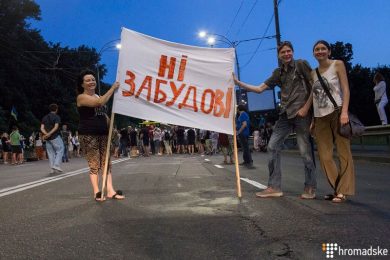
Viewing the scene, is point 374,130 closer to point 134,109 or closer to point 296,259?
point 134,109

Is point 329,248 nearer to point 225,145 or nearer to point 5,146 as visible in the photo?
point 225,145

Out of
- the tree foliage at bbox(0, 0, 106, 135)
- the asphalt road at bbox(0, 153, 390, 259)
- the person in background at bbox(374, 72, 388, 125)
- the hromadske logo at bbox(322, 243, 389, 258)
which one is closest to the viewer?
the hromadske logo at bbox(322, 243, 389, 258)

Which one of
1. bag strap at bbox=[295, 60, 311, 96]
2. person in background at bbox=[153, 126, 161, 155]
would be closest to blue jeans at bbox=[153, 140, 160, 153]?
person in background at bbox=[153, 126, 161, 155]

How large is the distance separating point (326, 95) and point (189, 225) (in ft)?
8.20

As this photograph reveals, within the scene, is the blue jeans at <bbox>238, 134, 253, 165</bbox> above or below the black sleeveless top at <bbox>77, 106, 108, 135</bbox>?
below

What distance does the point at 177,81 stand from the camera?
6902 mm

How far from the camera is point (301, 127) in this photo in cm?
638

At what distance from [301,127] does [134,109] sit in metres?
2.23

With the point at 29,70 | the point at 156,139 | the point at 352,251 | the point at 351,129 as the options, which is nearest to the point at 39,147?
the point at 156,139

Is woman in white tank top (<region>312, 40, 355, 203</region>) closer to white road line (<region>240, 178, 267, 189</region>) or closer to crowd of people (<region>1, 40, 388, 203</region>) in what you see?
crowd of people (<region>1, 40, 388, 203</region>)

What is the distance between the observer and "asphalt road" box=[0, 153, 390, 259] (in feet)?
12.5

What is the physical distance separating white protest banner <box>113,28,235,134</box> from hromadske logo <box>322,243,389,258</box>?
11.1ft

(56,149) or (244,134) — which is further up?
(244,134)

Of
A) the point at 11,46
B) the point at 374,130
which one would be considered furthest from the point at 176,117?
the point at 11,46
